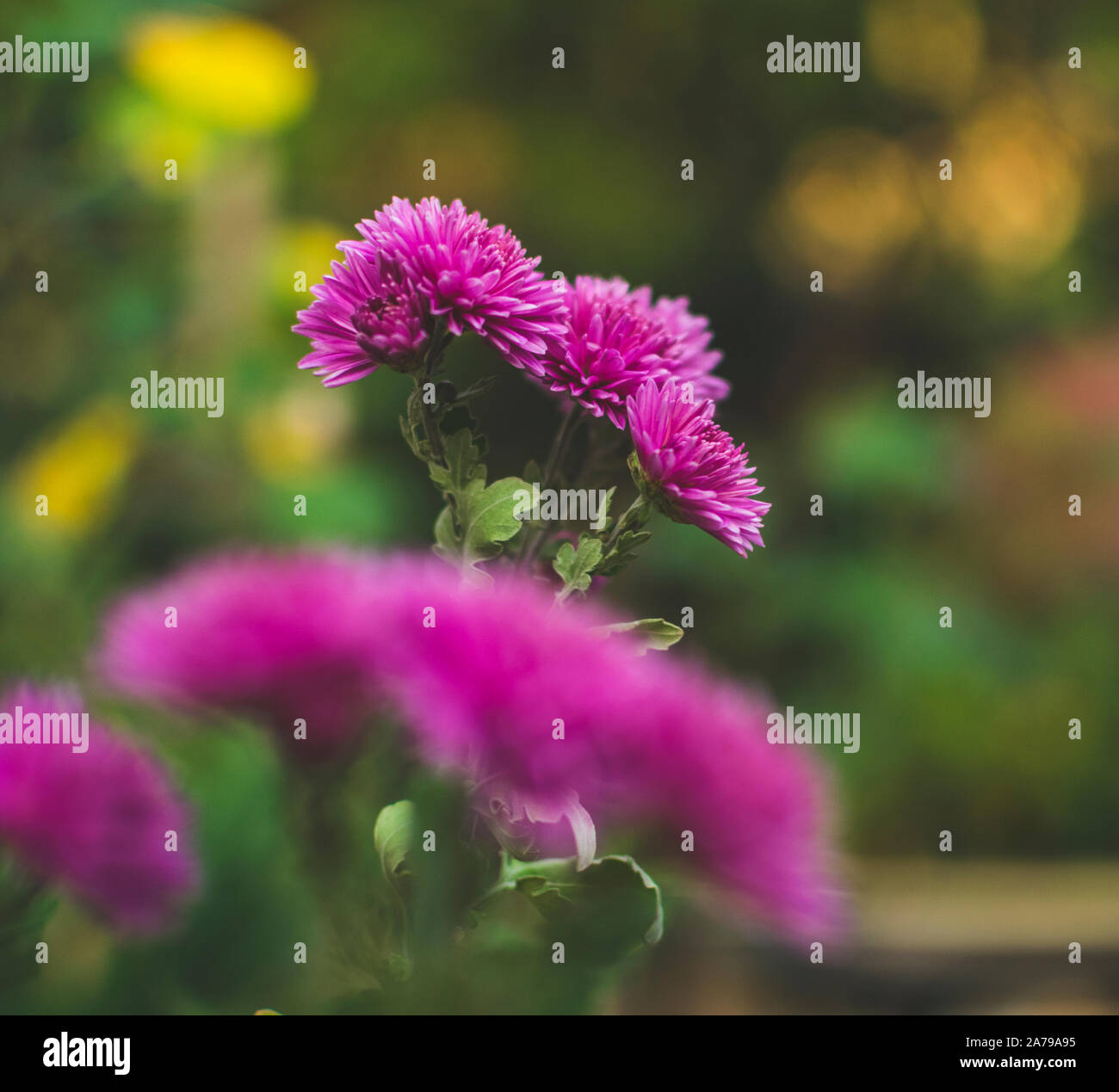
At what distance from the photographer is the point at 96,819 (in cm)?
24

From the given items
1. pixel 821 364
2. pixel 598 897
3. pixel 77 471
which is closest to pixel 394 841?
pixel 598 897

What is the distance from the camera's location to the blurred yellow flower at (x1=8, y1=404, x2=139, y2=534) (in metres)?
0.80

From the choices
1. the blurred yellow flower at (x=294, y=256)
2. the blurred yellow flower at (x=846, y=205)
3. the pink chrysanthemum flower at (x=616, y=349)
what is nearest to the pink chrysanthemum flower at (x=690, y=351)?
the pink chrysanthemum flower at (x=616, y=349)

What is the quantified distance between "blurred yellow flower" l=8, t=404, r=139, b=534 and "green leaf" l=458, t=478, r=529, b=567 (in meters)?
0.66

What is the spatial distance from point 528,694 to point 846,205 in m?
1.46

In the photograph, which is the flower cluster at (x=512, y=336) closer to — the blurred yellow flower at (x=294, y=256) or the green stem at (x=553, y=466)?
the green stem at (x=553, y=466)

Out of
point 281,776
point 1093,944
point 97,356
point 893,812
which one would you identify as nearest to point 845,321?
point 893,812

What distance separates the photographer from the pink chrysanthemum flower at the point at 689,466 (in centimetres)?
18

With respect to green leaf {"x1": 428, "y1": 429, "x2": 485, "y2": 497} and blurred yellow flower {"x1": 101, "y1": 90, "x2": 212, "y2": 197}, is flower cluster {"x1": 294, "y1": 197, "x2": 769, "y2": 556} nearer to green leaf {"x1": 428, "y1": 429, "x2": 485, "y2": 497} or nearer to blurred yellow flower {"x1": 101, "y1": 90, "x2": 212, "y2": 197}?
green leaf {"x1": 428, "y1": 429, "x2": 485, "y2": 497}

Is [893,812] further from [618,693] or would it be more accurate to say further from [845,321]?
[618,693]

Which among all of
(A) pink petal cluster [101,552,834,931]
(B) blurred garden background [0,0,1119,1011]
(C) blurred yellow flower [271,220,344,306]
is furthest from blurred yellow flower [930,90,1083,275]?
(A) pink petal cluster [101,552,834,931]

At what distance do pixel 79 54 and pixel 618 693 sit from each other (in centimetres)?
60

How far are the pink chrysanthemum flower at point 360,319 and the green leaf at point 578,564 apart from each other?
0.12 ft

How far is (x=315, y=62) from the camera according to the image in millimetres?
1380
